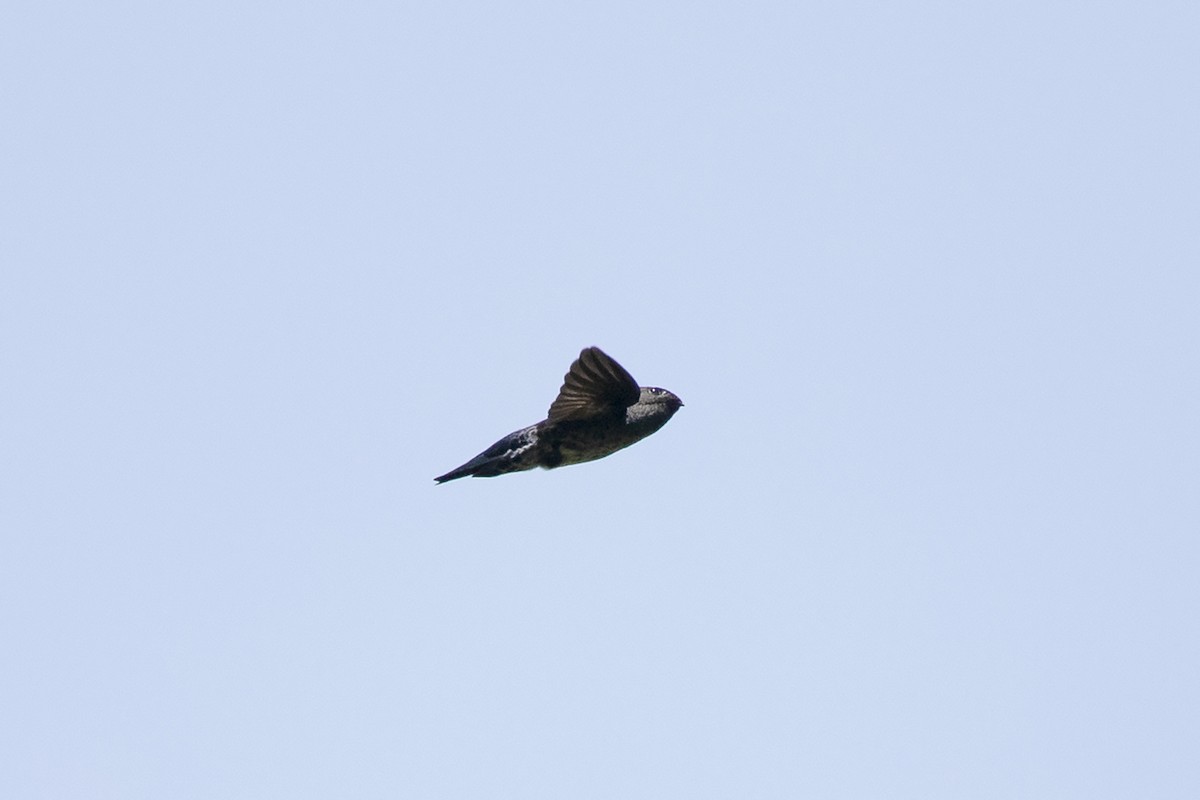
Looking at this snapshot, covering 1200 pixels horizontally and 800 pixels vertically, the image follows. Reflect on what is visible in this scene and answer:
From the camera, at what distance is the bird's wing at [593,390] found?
20.7m

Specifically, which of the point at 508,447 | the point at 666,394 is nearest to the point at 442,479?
the point at 508,447

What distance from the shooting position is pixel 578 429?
21.5 meters

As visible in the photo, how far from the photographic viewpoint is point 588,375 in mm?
20875

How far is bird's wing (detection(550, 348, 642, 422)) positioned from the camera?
2066cm

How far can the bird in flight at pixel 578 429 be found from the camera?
2111cm

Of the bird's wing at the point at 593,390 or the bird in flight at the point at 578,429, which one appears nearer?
the bird's wing at the point at 593,390

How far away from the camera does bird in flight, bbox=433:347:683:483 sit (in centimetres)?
Answer: 2111

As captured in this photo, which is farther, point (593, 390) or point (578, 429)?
point (578, 429)

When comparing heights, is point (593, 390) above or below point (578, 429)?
above

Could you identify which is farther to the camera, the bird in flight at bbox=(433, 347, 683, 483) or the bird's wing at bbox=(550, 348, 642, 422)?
the bird in flight at bbox=(433, 347, 683, 483)

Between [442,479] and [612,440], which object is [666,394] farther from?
[442,479]

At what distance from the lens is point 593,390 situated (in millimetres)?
21125

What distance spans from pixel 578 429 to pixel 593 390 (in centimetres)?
51

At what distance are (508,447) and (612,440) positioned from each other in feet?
3.27
